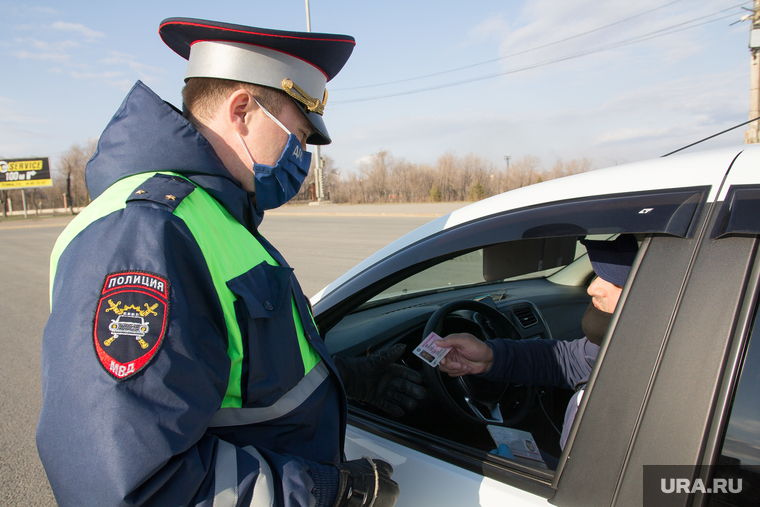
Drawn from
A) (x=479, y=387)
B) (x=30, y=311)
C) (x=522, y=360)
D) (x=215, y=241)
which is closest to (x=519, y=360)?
(x=522, y=360)

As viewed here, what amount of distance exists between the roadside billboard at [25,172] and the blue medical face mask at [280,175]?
45.0 m

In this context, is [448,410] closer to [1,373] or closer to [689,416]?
[689,416]

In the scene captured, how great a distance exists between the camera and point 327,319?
6.03ft

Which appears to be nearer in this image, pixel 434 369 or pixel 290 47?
pixel 290 47

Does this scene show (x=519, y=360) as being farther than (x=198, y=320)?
Yes

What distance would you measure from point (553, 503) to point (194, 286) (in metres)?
0.89

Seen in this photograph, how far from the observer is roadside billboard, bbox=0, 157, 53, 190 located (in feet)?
122

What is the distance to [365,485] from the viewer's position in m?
1.11

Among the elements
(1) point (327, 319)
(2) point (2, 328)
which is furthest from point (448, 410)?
(2) point (2, 328)

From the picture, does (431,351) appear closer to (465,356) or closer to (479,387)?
(465,356)

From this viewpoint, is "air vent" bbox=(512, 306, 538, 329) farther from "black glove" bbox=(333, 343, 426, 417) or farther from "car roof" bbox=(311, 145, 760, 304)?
"car roof" bbox=(311, 145, 760, 304)

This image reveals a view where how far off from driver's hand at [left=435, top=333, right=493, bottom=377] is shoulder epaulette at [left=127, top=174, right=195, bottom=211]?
1230 millimetres

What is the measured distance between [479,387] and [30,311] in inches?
267

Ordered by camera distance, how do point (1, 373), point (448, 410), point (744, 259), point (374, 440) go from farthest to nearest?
1. point (1, 373)
2. point (448, 410)
3. point (374, 440)
4. point (744, 259)
